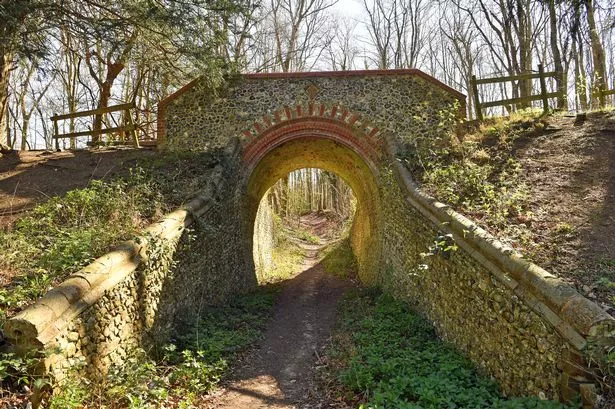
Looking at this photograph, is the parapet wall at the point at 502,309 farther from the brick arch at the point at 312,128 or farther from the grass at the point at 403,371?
the brick arch at the point at 312,128

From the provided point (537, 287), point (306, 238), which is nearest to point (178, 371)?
point (537, 287)

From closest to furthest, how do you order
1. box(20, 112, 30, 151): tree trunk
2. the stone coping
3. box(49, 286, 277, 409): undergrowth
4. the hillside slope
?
1. box(49, 286, 277, 409): undergrowth
2. the hillside slope
3. the stone coping
4. box(20, 112, 30, 151): tree trunk

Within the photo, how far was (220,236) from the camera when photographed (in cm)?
1080

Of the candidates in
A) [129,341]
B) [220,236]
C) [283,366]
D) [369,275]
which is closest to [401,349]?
[283,366]

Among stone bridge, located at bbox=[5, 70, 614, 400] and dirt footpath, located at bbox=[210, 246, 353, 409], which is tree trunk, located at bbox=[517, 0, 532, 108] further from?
dirt footpath, located at bbox=[210, 246, 353, 409]

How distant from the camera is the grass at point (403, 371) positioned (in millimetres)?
4746

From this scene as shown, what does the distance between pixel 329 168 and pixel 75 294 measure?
13.2 m

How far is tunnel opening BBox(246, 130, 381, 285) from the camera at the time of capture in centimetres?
1243

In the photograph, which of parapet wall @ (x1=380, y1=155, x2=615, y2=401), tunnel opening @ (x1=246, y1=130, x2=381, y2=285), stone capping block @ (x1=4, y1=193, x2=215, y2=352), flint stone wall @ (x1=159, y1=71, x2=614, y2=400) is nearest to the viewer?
parapet wall @ (x1=380, y1=155, x2=615, y2=401)

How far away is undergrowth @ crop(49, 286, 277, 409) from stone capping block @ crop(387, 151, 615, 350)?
4.31 metres

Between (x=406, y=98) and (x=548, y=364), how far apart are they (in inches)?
363

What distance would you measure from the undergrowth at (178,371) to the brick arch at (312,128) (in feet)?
16.4

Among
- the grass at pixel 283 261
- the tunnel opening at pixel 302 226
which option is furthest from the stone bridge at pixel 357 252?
the grass at pixel 283 261

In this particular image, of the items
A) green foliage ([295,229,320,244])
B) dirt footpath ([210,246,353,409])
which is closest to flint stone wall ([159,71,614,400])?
dirt footpath ([210,246,353,409])
